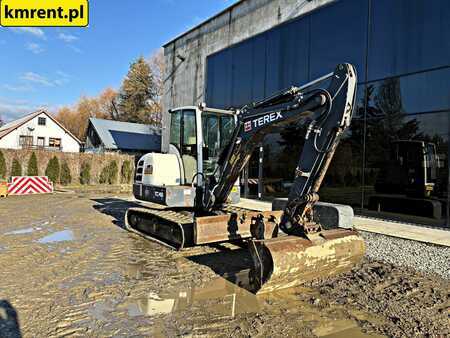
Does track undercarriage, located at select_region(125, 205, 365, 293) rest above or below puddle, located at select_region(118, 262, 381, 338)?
above

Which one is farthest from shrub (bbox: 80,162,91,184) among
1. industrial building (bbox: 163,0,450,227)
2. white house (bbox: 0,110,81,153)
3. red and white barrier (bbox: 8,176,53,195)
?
white house (bbox: 0,110,81,153)

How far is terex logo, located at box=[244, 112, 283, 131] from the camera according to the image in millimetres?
5117

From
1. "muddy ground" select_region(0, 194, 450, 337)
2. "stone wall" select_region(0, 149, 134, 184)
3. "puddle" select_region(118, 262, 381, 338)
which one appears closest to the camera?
"muddy ground" select_region(0, 194, 450, 337)

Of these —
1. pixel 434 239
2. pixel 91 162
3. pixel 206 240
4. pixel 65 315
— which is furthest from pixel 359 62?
pixel 91 162

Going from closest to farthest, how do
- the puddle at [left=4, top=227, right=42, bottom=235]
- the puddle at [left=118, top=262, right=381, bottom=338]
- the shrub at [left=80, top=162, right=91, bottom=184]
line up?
1. the puddle at [left=118, top=262, right=381, bottom=338]
2. the puddle at [left=4, top=227, right=42, bottom=235]
3. the shrub at [left=80, top=162, right=91, bottom=184]

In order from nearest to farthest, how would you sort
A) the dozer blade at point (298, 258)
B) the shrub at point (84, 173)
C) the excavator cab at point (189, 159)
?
the dozer blade at point (298, 258)
the excavator cab at point (189, 159)
the shrub at point (84, 173)

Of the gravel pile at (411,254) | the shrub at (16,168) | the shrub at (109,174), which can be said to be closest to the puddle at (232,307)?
the gravel pile at (411,254)

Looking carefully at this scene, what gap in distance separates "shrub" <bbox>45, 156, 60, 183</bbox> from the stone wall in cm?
21

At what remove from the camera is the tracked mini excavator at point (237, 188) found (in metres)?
4.41

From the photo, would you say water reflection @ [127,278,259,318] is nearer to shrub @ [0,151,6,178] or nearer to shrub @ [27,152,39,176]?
shrub @ [0,151,6,178]

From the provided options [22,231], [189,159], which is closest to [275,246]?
[189,159]

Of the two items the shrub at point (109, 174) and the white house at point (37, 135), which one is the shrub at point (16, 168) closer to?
the shrub at point (109, 174)

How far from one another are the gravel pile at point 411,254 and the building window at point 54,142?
40.9 meters

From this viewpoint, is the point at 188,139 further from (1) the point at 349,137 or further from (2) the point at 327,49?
(2) the point at 327,49
